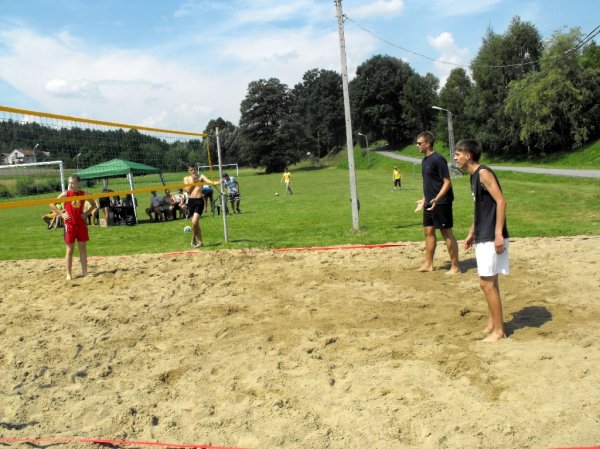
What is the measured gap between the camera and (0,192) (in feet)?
22.7

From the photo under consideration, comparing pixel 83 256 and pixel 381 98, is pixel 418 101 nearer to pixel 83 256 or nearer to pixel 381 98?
pixel 381 98

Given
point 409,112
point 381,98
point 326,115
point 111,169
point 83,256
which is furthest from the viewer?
point 326,115

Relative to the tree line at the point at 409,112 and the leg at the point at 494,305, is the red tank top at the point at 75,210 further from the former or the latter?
the leg at the point at 494,305

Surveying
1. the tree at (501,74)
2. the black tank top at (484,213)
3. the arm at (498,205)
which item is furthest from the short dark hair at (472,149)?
the tree at (501,74)

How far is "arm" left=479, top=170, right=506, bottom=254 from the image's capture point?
4.32 m

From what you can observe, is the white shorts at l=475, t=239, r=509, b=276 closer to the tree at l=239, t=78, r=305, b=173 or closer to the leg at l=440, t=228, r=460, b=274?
the leg at l=440, t=228, r=460, b=274

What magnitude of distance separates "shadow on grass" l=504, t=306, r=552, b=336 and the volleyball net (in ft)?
18.8

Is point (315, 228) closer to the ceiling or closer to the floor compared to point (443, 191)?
closer to the floor

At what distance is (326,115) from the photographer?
3578 inches

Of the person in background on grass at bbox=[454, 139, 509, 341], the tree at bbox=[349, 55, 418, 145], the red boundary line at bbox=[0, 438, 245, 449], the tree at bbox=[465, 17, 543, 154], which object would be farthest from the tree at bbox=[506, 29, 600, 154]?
the red boundary line at bbox=[0, 438, 245, 449]

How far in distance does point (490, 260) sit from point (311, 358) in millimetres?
1718

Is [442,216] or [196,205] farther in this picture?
[196,205]

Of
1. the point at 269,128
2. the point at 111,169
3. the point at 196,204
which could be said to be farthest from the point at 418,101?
the point at 111,169

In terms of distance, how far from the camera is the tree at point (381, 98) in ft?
253
